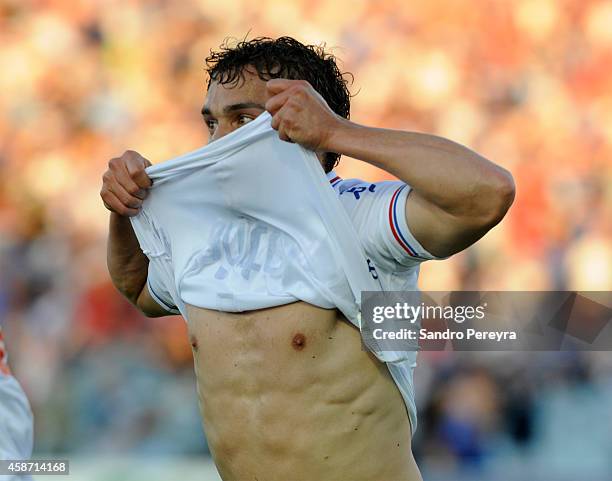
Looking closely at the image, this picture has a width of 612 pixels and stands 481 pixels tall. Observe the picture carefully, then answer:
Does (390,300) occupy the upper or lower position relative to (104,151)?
lower

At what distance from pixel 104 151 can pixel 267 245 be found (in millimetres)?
3887

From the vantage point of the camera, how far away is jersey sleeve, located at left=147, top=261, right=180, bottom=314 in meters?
2.34

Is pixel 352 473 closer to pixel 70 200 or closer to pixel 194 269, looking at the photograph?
pixel 194 269

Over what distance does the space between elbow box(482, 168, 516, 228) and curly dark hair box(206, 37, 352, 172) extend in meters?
0.58

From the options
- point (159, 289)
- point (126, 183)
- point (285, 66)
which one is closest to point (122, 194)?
point (126, 183)

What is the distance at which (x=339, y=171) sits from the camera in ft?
17.9

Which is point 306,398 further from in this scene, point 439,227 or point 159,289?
point 159,289

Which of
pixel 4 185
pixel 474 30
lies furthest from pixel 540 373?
pixel 4 185

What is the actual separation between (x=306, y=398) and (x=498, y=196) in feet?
1.87

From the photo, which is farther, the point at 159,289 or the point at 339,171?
the point at 339,171

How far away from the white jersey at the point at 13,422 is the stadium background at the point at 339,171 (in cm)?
247

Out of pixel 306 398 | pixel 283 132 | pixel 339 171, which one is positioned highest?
pixel 339 171

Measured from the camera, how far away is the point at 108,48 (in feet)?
19.9

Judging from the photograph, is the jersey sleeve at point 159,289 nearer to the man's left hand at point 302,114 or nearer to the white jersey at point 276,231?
the white jersey at point 276,231
